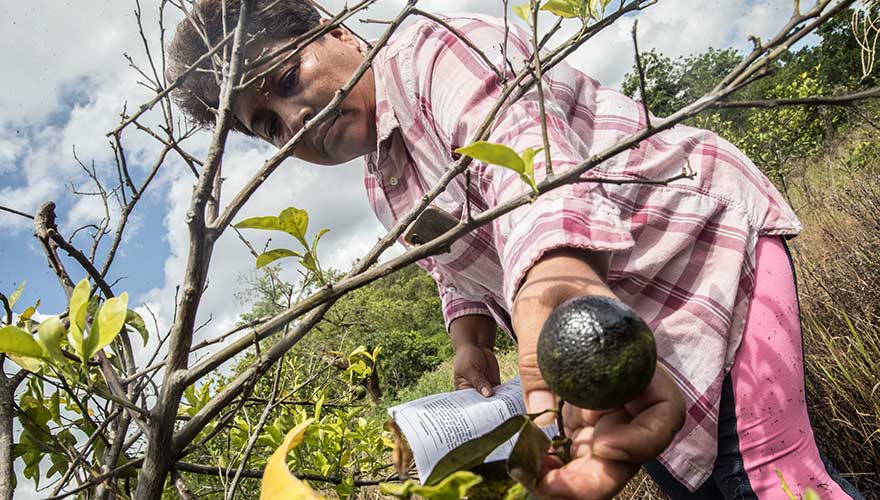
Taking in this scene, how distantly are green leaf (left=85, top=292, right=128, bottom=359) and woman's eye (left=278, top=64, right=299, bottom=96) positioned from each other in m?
0.96

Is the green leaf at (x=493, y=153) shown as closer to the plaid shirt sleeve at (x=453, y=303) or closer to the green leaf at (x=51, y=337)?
the green leaf at (x=51, y=337)

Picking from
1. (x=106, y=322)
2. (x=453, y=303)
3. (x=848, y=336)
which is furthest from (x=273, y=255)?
(x=848, y=336)

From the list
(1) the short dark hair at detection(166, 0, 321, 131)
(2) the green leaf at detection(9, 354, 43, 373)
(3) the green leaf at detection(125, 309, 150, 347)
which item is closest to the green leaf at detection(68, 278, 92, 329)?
(2) the green leaf at detection(9, 354, 43, 373)

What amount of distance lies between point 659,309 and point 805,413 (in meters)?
0.34

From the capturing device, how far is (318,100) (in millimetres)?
1452

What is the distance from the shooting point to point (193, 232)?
2.20 feet

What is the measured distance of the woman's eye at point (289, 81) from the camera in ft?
4.65

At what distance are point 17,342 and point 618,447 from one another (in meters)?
0.64

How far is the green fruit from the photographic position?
526 mm

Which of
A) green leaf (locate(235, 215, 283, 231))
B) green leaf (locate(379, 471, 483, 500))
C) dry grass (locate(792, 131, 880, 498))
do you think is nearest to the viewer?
green leaf (locate(379, 471, 483, 500))

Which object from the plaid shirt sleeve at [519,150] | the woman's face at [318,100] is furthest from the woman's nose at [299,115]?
the plaid shirt sleeve at [519,150]

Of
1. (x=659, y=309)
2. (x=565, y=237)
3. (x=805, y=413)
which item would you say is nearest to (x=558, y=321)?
(x=565, y=237)

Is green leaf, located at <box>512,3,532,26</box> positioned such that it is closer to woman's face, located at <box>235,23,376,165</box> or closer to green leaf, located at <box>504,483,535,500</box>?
woman's face, located at <box>235,23,376,165</box>

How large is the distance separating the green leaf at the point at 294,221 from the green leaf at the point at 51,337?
0.26 meters
